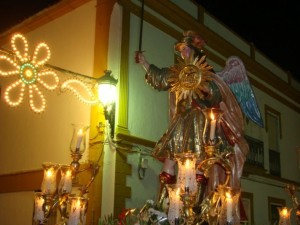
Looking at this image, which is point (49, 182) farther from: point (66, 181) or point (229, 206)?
point (229, 206)

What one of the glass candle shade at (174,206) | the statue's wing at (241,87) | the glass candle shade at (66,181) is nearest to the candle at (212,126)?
the glass candle shade at (174,206)

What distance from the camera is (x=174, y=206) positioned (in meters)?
4.77

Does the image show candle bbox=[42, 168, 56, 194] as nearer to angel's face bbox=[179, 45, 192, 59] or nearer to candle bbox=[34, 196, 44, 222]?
candle bbox=[34, 196, 44, 222]

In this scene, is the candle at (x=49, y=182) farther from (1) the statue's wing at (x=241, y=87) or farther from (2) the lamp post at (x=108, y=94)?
(2) the lamp post at (x=108, y=94)

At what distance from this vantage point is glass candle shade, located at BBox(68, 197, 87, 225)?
5.30 m

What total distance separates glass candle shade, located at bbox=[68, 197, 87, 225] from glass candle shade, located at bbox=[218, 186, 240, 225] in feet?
5.12

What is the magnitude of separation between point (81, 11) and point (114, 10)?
104cm

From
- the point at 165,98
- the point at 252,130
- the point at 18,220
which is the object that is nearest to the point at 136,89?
the point at 165,98

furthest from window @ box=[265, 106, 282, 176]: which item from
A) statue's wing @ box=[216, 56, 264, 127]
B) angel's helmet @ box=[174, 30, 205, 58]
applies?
angel's helmet @ box=[174, 30, 205, 58]

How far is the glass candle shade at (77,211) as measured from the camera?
5.30 m

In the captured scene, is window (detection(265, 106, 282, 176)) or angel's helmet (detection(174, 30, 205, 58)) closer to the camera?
angel's helmet (detection(174, 30, 205, 58))

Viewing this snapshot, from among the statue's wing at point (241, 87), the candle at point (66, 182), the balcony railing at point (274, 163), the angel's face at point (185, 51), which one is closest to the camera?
the candle at point (66, 182)

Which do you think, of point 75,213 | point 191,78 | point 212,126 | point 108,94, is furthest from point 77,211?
point 108,94

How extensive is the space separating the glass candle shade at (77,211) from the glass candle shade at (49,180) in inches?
13.4
